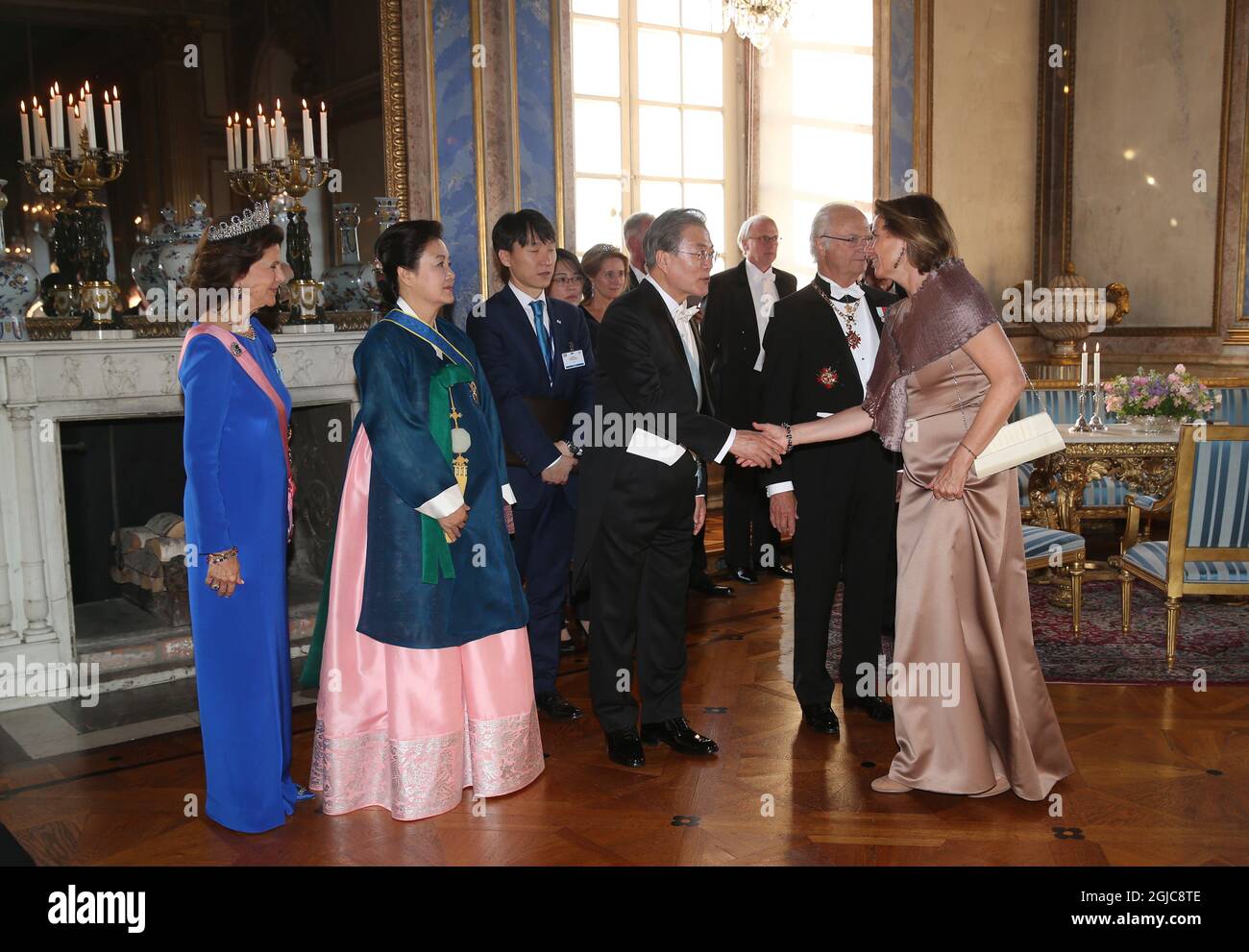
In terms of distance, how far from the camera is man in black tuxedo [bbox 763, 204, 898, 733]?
3.91m

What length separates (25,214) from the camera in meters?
4.86

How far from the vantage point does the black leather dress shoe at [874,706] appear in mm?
4062

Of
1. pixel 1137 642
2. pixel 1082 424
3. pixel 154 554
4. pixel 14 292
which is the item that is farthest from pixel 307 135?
pixel 1137 642

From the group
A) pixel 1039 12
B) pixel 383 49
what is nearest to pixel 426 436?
pixel 383 49

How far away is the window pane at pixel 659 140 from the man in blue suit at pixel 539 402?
4.02m

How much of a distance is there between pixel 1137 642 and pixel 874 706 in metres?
1.62

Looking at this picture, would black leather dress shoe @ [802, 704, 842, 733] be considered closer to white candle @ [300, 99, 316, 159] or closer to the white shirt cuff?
the white shirt cuff

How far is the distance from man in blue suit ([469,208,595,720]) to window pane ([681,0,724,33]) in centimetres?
473

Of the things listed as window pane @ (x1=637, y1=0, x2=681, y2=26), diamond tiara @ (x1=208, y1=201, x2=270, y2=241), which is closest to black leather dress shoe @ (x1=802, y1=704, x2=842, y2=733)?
diamond tiara @ (x1=208, y1=201, x2=270, y2=241)

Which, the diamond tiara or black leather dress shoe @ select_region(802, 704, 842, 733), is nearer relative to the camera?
the diamond tiara

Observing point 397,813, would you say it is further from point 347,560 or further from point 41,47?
point 41,47

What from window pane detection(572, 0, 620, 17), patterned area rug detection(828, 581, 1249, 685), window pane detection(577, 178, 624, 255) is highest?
window pane detection(572, 0, 620, 17)

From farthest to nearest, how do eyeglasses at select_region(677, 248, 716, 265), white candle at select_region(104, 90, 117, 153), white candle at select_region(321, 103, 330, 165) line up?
white candle at select_region(321, 103, 330, 165) < white candle at select_region(104, 90, 117, 153) < eyeglasses at select_region(677, 248, 716, 265)

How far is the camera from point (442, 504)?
3.19m
